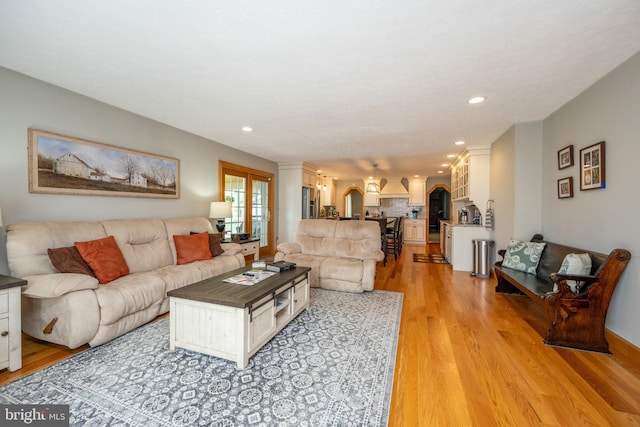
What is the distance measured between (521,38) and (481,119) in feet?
5.98

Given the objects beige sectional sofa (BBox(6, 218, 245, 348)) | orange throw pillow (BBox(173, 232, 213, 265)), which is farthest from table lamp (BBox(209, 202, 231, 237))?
beige sectional sofa (BBox(6, 218, 245, 348))

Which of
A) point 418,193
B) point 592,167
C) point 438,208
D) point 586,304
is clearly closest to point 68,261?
point 586,304

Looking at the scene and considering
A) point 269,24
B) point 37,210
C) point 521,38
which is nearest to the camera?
point 269,24

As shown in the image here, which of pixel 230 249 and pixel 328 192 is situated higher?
pixel 328 192

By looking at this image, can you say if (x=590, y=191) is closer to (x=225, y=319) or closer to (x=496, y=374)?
(x=496, y=374)

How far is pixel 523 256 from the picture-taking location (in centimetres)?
331

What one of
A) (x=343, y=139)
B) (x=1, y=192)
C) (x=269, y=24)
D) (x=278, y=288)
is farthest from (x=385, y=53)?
(x=1, y=192)

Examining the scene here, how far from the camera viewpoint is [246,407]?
153 centimetres

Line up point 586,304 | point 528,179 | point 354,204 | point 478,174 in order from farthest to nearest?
point 354,204
point 478,174
point 528,179
point 586,304

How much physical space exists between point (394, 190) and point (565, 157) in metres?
6.51

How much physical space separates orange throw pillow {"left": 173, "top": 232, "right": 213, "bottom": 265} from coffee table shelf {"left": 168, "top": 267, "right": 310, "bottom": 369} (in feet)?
4.04

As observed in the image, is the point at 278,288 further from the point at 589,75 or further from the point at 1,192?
the point at 589,75

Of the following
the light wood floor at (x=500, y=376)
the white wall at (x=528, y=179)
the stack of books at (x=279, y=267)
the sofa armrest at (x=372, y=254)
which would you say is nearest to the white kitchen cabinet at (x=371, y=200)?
the sofa armrest at (x=372, y=254)

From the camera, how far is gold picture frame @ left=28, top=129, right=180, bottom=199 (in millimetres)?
2572
